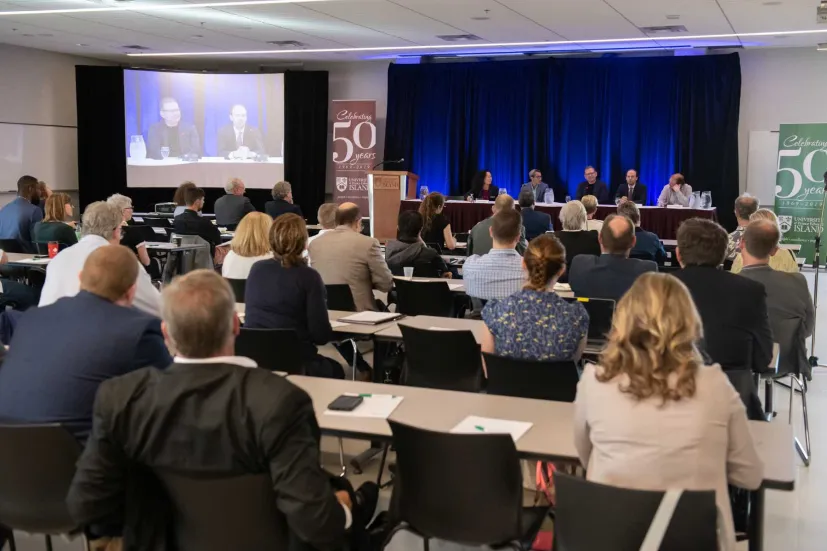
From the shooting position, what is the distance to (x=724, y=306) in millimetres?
3688

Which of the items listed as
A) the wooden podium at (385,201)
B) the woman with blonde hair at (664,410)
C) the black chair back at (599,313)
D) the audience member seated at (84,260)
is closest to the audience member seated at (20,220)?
the audience member seated at (84,260)

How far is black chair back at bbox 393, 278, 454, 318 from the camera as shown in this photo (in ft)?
17.8

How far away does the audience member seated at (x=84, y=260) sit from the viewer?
3.80 meters

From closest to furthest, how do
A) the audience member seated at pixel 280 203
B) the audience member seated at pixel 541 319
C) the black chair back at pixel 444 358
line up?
the audience member seated at pixel 541 319 < the black chair back at pixel 444 358 < the audience member seated at pixel 280 203

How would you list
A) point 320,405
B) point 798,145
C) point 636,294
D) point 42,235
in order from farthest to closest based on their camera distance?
1. point 798,145
2. point 42,235
3. point 320,405
4. point 636,294

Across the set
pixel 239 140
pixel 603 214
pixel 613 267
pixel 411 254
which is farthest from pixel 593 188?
pixel 613 267

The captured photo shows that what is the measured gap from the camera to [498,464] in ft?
7.84

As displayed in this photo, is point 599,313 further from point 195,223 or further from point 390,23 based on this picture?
point 390,23

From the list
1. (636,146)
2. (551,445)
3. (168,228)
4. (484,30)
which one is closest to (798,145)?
(636,146)

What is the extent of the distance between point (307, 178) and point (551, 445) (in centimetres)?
1291

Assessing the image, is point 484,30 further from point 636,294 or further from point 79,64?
point 636,294

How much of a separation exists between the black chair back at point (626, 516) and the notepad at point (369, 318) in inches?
96.6

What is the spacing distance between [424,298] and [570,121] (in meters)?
8.90

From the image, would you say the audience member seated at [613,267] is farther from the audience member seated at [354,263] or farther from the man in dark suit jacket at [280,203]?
the man in dark suit jacket at [280,203]
